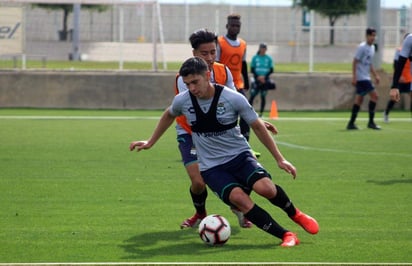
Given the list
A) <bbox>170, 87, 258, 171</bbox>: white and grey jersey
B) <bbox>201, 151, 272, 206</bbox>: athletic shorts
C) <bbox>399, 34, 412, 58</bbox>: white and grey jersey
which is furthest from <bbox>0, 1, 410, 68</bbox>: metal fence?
<bbox>201, 151, 272, 206</bbox>: athletic shorts

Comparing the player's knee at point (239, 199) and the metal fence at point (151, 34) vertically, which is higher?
the metal fence at point (151, 34)

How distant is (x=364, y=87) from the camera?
22.0 metres

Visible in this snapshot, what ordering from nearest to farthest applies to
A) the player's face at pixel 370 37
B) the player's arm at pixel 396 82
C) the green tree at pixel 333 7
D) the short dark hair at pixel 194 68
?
the short dark hair at pixel 194 68, the player's arm at pixel 396 82, the player's face at pixel 370 37, the green tree at pixel 333 7

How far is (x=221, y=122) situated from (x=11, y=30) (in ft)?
67.3

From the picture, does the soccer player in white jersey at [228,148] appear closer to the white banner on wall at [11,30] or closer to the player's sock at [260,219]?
the player's sock at [260,219]

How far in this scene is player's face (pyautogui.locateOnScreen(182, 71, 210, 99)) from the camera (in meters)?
8.46

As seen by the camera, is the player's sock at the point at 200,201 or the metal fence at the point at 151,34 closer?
the player's sock at the point at 200,201

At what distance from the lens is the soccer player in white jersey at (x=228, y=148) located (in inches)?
338

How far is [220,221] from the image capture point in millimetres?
8781

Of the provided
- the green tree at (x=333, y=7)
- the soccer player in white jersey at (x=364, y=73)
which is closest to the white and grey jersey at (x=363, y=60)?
the soccer player in white jersey at (x=364, y=73)

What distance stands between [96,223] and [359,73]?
13.1 metres

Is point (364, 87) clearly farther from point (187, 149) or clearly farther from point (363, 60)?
point (187, 149)

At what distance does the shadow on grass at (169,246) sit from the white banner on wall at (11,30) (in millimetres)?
19773

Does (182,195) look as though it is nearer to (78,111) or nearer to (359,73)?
(359,73)
